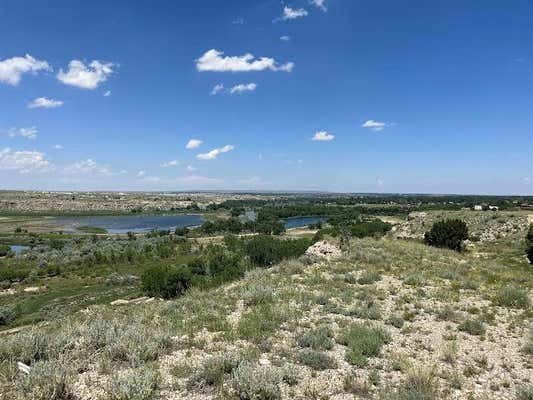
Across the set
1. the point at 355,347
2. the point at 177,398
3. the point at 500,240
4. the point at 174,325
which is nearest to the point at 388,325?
the point at 355,347

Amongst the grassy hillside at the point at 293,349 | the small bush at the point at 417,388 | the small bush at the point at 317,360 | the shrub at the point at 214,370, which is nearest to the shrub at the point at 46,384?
the grassy hillside at the point at 293,349

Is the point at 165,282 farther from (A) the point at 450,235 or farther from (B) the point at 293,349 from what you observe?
(B) the point at 293,349

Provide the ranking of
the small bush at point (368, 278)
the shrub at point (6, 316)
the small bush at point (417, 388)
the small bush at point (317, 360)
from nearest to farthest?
the small bush at point (417, 388) < the small bush at point (317, 360) < the small bush at point (368, 278) < the shrub at point (6, 316)

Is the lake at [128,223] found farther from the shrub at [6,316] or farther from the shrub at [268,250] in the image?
the shrub at [6,316]

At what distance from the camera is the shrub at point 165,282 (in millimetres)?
32719

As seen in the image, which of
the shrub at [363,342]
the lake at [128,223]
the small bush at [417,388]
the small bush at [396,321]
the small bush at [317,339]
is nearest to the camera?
the small bush at [417,388]

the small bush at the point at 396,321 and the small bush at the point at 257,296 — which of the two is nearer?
the small bush at the point at 396,321

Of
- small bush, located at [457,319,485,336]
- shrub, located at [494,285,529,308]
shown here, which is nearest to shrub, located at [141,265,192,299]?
shrub, located at [494,285,529,308]

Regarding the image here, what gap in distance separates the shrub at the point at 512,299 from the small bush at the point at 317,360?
7.86 m

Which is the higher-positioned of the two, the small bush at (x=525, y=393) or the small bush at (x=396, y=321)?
the small bush at (x=525, y=393)

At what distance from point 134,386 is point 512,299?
38.7ft

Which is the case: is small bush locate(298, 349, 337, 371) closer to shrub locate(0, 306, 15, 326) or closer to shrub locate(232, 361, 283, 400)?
shrub locate(232, 361, 283, 400)

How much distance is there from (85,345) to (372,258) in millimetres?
15173

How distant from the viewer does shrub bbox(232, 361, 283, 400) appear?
5.69 metres
